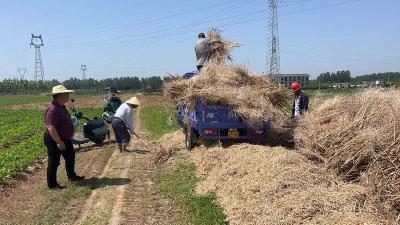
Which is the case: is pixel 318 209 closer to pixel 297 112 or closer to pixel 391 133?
pixel 391 133

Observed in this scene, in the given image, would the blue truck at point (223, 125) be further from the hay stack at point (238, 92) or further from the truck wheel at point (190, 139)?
the truck wheel at point (190, 139)

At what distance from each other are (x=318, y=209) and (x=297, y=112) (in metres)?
6.03

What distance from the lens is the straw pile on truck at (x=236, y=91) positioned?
1034 centimetres

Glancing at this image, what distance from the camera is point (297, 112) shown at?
11273 mm

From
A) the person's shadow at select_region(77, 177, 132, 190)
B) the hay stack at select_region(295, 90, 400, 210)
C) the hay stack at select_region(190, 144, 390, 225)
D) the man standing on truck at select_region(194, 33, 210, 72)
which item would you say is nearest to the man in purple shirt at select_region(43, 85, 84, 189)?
the person's shadow at select_region(77, 177, 132, 190)

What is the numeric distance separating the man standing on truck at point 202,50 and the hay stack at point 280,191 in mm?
Result: 4802

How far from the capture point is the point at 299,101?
1130 cm

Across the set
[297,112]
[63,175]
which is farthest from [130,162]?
[297,112]

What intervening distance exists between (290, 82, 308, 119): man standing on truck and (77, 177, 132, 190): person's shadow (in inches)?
177

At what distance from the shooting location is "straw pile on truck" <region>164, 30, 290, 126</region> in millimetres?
10336

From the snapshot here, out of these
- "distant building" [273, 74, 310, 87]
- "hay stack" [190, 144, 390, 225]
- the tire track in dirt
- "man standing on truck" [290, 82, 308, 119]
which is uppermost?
"distant building" [273, 74, 310, 87]

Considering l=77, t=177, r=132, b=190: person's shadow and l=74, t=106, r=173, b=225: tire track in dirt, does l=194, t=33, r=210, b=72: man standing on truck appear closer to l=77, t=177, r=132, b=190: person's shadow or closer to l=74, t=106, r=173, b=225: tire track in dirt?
l=74, t=106, r=173, b=225: tire track in dirt

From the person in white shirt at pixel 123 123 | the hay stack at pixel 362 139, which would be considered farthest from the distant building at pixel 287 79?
the person in white shirt at pixel 123 123

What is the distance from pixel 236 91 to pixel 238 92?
0.09m
